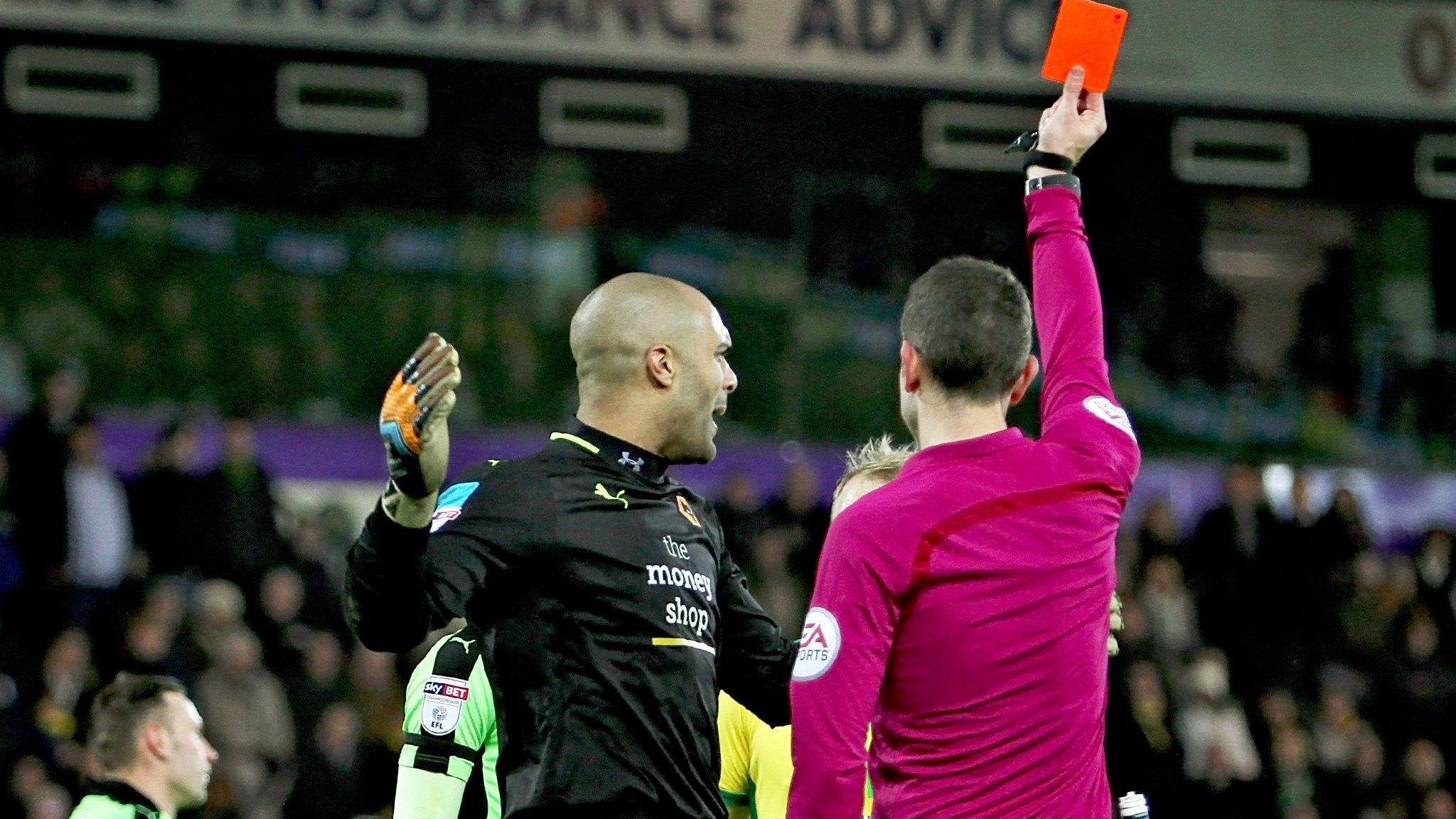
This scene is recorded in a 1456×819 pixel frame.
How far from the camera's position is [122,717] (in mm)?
5707

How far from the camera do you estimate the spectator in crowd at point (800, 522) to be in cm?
1167

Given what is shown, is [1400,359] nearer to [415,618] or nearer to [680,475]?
[680,475]

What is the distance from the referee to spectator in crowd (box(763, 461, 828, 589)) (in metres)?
8.04

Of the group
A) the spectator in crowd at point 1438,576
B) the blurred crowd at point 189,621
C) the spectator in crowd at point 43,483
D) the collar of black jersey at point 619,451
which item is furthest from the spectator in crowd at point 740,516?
the collar of black jersey at point 619,451

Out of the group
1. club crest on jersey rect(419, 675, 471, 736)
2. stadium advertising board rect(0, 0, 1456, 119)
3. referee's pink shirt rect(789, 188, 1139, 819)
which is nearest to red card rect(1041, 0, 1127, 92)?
referee's pink shirt rect(789, 188, 1139, 819)

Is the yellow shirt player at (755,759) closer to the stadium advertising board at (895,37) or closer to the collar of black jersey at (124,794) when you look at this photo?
the collar of black jersey at (124,794)

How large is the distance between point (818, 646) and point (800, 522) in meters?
8.88

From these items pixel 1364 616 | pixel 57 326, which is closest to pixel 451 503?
pixel 57 326

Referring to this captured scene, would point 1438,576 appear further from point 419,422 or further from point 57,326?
point 419,422

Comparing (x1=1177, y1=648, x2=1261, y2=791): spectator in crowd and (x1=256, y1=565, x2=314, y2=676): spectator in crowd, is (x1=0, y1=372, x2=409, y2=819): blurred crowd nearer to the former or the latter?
(x1=256, y1=565, x2=314, y2=676): spectator in crowd

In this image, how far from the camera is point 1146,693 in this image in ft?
36.9

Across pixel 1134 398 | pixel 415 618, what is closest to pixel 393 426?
pixel 415 618

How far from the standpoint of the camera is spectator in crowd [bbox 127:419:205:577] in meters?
10.6

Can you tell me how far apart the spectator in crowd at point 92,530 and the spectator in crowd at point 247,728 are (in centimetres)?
90
